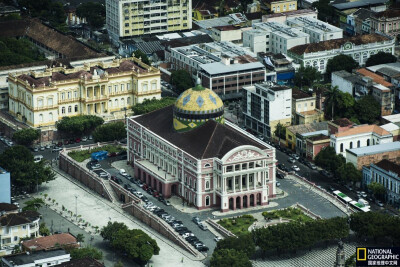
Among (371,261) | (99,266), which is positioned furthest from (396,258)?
(99,266)

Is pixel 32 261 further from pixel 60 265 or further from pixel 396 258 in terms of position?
pixel 396 258

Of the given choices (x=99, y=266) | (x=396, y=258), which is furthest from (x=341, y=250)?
(x=99, y=266)

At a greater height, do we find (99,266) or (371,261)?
(371,261)

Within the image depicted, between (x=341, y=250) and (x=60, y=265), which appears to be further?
(x=60, y=265)

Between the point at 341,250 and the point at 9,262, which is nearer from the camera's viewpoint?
the point at 341,250

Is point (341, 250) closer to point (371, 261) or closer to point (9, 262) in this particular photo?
point (371, 261)

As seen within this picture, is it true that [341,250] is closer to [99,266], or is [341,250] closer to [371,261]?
[371,261]
